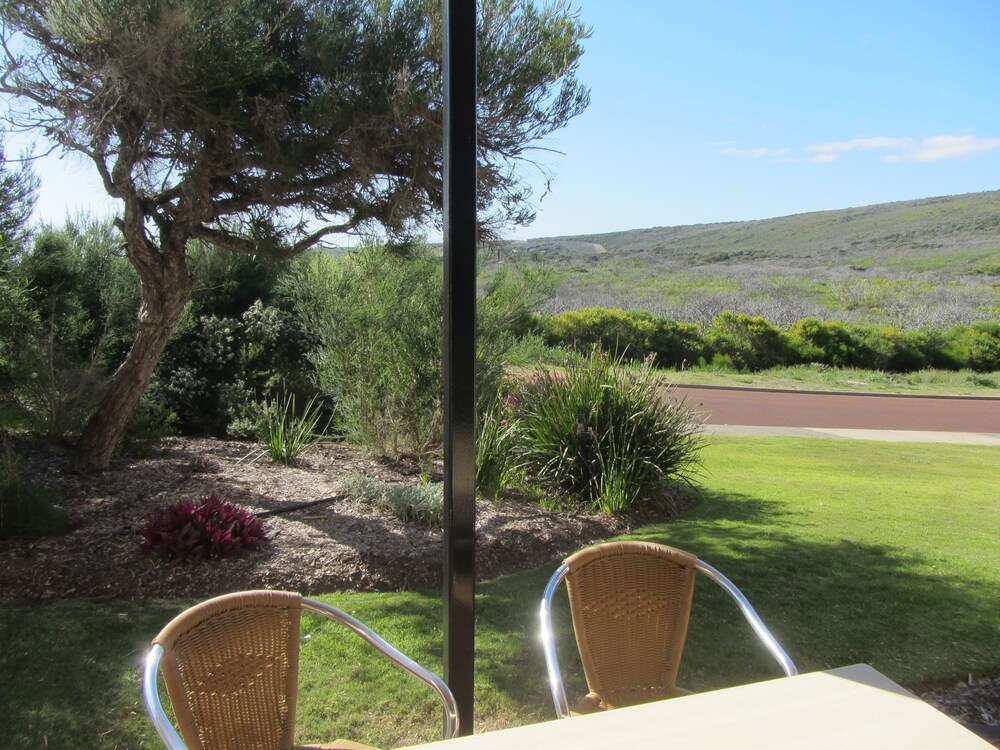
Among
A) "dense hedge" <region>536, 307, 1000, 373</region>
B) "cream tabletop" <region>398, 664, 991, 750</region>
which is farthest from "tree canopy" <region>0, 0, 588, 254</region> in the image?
"dense hedge" <region>536, 307, 1000, 373</region>

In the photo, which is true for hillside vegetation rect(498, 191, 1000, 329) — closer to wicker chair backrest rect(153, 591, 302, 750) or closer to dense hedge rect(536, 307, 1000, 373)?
dense hedge rect(536, 307, 1000, 373)

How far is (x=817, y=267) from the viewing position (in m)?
15.9

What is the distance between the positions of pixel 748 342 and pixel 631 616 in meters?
10.6

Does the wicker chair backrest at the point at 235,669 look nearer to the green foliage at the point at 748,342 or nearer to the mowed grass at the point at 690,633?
the mowed grass at the point at 690,633

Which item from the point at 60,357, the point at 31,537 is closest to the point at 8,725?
the point at 31,537

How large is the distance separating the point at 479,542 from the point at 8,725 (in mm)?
2032

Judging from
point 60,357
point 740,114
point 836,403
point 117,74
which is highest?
point 740,114

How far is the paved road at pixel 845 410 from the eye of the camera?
8.26 metres

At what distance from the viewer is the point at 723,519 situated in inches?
172

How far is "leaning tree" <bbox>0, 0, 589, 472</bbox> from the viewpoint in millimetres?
3107

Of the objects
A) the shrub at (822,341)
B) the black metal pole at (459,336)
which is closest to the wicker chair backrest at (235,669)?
the black metal pole at (459,336)

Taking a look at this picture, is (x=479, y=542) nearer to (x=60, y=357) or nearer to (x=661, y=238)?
(x=60, y=357)

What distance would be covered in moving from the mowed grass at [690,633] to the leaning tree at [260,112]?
194 centimetres

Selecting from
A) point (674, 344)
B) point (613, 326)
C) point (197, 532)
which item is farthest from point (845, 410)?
point (197, 532)
